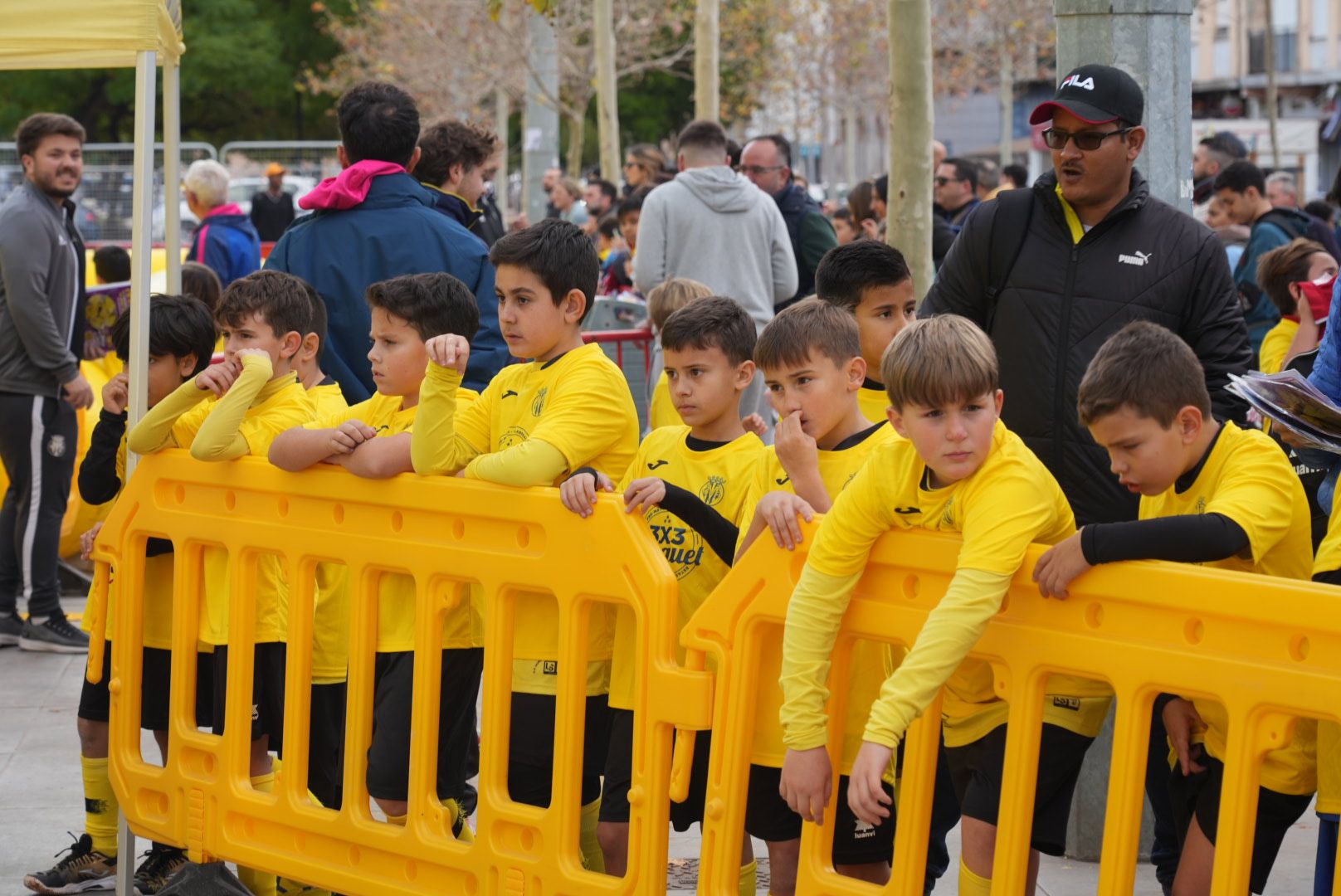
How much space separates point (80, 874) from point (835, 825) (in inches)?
98.5

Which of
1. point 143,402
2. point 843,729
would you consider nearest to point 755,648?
point 843,729

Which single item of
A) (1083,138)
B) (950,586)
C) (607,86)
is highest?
(607,86)

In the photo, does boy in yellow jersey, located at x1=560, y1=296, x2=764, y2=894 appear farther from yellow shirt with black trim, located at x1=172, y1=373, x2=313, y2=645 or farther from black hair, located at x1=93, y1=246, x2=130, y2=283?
black hair, located at x1=93, y1=246, x2=130, y2=283

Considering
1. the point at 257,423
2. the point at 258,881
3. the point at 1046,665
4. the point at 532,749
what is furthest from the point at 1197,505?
the point at 258,881

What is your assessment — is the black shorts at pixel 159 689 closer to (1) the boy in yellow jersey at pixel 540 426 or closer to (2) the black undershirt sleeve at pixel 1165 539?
(1) the boy in yellow jersey at pixel 540 426

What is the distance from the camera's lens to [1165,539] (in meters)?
3.15

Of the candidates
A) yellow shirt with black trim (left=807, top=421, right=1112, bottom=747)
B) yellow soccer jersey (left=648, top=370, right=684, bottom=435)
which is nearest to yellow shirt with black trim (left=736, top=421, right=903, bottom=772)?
yellow shirt with black trim (left=807, top=421, right=1112, bottom=747)

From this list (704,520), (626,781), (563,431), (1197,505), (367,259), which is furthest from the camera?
(367,259)

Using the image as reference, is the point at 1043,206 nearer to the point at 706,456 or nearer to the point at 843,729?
the point at 706,456

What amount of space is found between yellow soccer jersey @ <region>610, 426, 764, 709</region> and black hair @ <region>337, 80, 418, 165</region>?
7.10 feet

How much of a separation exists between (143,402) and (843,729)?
233 cm

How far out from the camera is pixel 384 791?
4.45 metres

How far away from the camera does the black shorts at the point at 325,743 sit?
4727 mm

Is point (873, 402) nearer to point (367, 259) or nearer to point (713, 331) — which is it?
point (713, 331)
